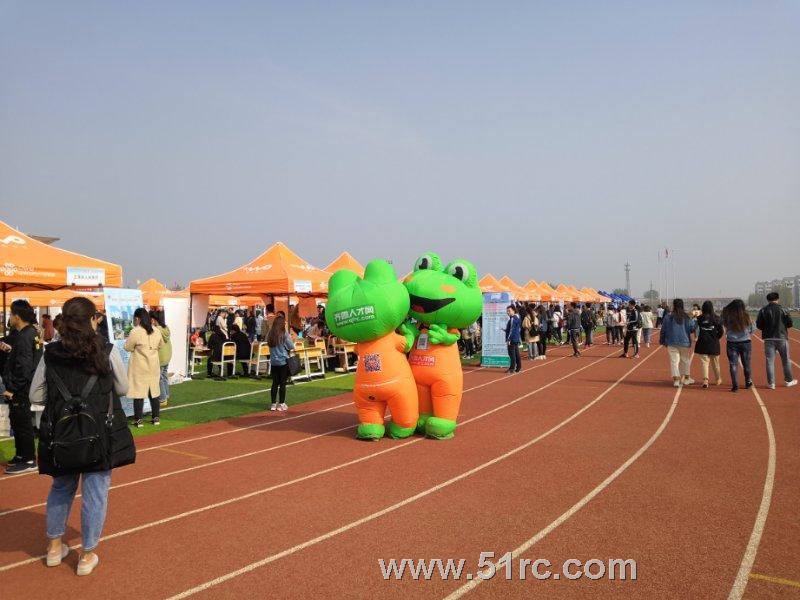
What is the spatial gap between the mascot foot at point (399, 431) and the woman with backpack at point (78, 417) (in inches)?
167

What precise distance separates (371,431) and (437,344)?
4.79 ft

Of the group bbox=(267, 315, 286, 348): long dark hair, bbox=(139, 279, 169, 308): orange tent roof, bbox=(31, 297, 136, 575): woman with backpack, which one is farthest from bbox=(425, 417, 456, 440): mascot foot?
bbox=(139, 279, 169, 308): orange tent roof

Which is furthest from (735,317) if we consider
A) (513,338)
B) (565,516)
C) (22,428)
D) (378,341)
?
(22,428)

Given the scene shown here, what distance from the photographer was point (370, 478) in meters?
6.00

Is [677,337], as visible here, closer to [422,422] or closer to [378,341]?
[422,422]

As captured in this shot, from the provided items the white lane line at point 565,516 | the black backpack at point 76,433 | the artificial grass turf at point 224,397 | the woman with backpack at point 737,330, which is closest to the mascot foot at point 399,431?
the white lane line at point 565,516

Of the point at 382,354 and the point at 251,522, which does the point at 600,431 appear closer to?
Result: the point at 382,354

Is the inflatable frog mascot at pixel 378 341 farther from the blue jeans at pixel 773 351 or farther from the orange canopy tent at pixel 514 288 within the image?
the orange canopy tent at pixel 514 288

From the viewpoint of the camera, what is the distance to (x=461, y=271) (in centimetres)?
823

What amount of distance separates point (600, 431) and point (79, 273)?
28.7 feet

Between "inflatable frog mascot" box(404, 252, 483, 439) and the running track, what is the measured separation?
0.40 metres

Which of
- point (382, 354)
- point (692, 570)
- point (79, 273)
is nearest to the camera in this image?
point (692, 570)

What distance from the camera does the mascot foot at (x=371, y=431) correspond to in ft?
25.1

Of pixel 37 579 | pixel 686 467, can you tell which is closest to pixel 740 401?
pixel 686 467
